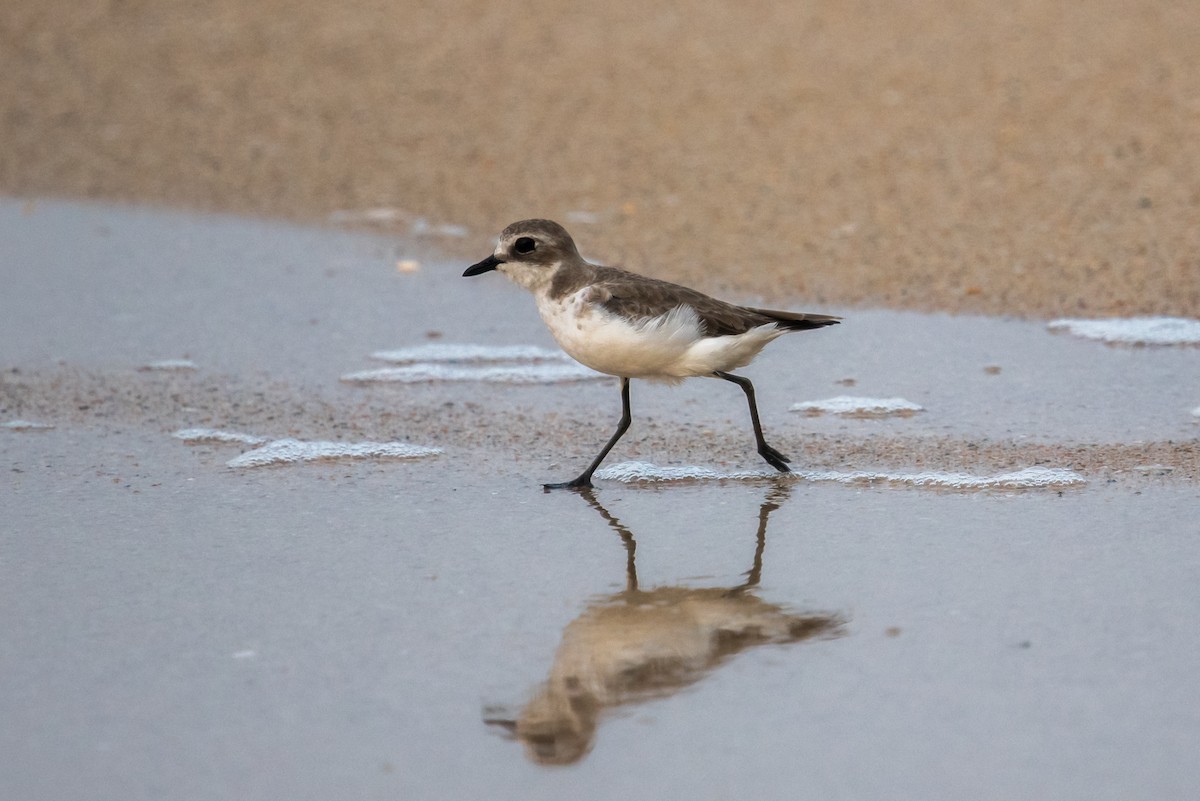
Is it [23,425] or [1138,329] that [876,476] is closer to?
[1138,329]

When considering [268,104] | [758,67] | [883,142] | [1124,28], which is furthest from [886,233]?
[268,104]

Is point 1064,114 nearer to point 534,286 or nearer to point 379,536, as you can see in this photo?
point 534,286

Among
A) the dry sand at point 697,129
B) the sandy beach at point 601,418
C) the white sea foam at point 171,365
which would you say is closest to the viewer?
the sandy beach at point 601,418

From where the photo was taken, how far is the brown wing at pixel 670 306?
4.97 metres

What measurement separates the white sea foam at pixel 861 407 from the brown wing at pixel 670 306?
577 millimetres

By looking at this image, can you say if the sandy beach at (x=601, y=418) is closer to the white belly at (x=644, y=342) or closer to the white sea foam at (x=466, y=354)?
the white sea foam at (x=466, y=354)

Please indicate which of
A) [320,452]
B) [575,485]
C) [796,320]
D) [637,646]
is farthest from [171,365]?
[637,646]

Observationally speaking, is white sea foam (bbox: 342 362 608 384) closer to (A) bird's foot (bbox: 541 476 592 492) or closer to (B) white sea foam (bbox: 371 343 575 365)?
(B) white sea foam (bbox: 371 343 575 365)

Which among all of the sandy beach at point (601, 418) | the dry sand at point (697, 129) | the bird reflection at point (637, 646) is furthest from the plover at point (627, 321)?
the dry sand at point (697, 129)

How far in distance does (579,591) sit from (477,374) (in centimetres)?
236

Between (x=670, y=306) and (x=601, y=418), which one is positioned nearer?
(x=670, y=306)

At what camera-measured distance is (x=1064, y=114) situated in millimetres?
9219

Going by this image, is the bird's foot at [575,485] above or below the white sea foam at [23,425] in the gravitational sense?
below

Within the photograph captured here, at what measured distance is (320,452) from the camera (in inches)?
208
